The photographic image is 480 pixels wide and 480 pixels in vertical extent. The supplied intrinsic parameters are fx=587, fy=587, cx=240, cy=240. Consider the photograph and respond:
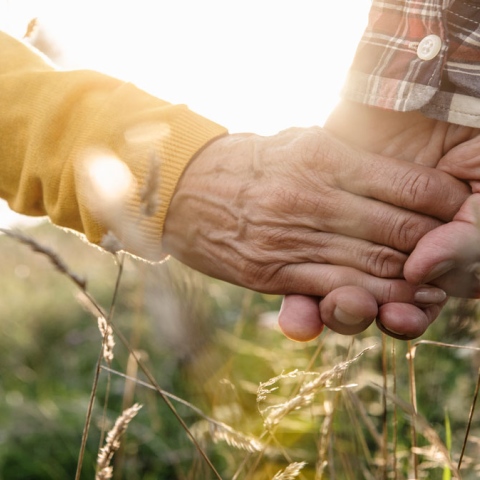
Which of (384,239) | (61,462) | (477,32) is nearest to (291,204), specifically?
(384,239)

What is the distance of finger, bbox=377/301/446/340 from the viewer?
139cm

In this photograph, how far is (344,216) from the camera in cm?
149

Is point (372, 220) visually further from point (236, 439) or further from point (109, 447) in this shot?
point (109, 447)

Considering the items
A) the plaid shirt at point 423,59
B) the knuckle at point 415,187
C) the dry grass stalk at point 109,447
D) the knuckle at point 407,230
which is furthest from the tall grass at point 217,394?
the plaid shirt at point 423,59

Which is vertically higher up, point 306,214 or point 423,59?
point 423,59

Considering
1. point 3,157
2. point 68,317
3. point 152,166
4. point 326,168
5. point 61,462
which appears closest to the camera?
point 152,166

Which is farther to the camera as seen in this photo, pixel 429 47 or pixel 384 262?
pixel 384 262

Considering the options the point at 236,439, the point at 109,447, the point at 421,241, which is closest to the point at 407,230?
the point at 421,241

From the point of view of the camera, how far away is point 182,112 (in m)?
1.63

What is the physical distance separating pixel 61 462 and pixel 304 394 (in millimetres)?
1639

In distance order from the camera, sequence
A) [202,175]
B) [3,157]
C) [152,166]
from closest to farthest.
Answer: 1. [152,166]
2. [202,175]
3. [3,157]

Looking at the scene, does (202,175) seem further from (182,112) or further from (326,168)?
(326,168)

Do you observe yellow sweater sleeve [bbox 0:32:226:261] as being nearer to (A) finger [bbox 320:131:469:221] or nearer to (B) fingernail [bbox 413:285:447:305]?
(A) finger [bbox 320:131:469:221]

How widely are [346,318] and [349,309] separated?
0.03 meters
